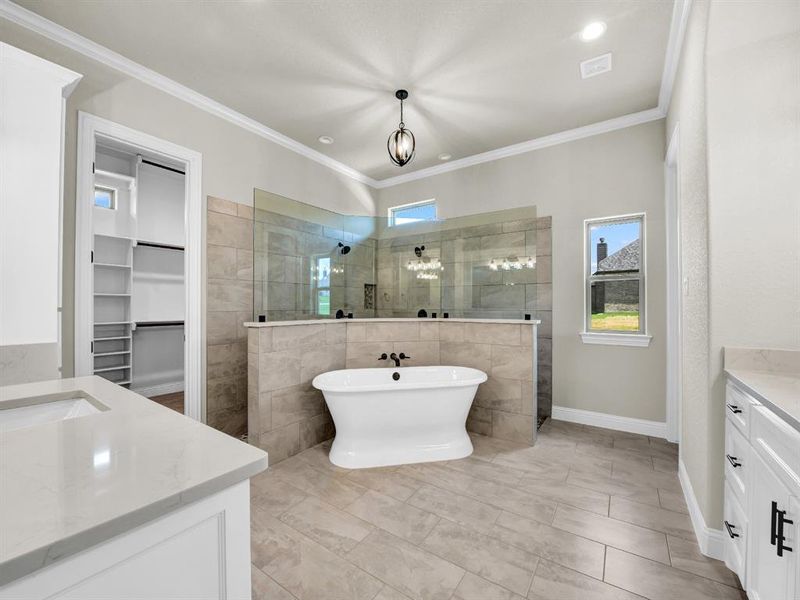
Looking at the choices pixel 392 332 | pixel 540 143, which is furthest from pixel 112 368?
pixel 540 143

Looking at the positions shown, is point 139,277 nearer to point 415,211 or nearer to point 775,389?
point 415,211

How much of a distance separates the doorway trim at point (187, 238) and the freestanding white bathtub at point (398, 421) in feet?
3.46

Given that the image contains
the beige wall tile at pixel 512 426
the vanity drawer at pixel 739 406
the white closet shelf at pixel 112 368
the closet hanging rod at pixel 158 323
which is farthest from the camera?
the closet hanging rod at pixel 158 323

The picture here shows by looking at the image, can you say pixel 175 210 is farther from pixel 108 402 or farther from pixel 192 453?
pixel 192 453

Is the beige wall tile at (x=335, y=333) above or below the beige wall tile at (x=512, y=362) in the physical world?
above

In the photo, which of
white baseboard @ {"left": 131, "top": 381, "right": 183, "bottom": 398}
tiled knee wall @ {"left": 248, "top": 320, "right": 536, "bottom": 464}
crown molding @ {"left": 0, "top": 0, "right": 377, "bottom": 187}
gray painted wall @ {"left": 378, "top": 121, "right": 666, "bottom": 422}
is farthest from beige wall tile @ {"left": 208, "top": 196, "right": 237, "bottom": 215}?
white baseboard @ {"left": 131, "top": 381, "right": 183, "bottom": 398}

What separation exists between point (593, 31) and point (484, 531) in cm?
306

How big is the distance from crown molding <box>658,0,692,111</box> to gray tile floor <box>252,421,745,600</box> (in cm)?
286

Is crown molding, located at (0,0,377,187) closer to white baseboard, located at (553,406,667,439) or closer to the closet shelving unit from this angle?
the closet shelving unit

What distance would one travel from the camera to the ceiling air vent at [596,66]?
8.34 feet

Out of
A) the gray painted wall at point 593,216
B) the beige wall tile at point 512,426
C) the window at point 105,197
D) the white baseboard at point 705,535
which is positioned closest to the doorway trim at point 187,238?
the window at point 105,197

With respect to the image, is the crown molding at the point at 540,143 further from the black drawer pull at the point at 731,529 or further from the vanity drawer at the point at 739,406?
the black drawer pull at the point at 731,529

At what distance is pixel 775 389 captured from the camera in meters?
1.35

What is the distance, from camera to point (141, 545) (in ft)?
1.89
